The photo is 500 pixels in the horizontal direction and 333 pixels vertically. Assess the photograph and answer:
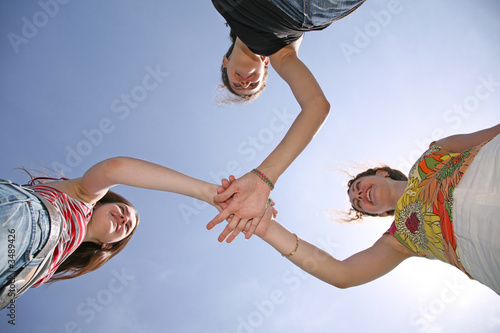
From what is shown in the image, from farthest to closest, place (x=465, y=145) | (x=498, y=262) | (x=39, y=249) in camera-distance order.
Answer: (x=465, y=145), (x=39, y=249), (x=498, y=262)

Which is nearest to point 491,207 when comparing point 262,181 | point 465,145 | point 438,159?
point 438,159

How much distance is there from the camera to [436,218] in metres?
1.36

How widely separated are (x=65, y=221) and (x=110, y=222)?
2.60 feet

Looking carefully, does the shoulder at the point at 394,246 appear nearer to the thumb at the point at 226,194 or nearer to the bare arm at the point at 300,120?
the bare arm at the point at 300,120

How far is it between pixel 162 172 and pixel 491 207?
1683mm

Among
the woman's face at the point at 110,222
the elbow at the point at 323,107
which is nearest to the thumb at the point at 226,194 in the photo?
the elbow at the point at 323,107

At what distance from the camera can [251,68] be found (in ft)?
8.71

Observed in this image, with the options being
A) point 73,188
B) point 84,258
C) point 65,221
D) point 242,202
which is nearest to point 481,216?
point 242,202

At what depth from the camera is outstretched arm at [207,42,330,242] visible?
1.85 metres

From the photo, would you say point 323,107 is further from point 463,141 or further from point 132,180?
point 132,180

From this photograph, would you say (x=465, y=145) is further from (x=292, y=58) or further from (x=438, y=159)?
(x=292, y=58)

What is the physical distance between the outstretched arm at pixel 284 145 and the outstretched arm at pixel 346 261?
279 millimetres

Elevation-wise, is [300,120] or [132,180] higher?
[132,180]

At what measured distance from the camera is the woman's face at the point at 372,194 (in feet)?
8.32
